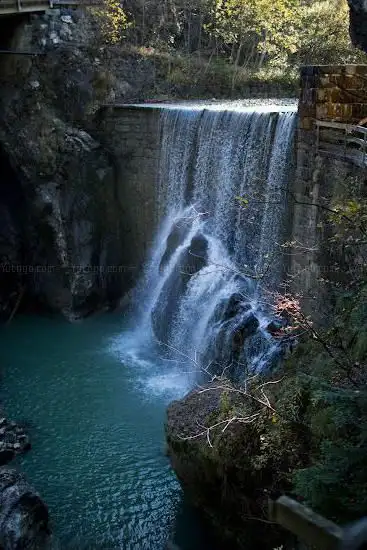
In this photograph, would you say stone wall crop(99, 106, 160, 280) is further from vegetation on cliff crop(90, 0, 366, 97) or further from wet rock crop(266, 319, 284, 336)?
wet rock crop(266, 319, 284, 336)

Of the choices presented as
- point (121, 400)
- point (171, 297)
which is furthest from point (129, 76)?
point (121, 400)

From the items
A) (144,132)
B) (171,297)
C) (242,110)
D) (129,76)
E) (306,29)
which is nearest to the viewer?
(242,110)

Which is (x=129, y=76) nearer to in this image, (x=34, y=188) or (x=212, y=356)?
(x=34, y=188)

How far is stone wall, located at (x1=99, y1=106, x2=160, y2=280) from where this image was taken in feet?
58.0

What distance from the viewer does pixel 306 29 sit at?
23.7 meters

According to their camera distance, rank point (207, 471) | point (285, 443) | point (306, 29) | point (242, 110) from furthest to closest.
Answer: point (306, 29), point (242, 110), point (207, 471), point (285, 443)

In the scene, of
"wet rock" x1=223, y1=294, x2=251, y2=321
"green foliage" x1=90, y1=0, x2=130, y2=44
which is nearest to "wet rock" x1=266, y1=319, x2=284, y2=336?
"wet rock" x1=223, y1=294, x2=251, y2=321

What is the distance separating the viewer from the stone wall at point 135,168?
17672 millimetres

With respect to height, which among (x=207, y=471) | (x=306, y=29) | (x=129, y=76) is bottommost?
Answer: (x=207, y=471)

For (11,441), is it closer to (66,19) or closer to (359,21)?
(359,21)

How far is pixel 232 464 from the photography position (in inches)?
294

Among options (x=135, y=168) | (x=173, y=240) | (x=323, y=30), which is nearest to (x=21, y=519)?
(x=173, y=240)

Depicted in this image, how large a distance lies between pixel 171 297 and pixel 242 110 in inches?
215

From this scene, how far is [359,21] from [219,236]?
6.24 metres
